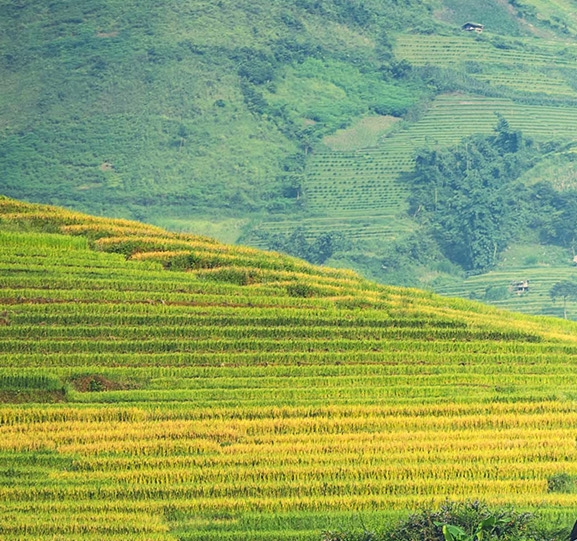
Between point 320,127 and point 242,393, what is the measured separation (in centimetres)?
7361

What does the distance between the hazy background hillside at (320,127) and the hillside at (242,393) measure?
44654mm

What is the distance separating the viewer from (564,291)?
81.0 metres

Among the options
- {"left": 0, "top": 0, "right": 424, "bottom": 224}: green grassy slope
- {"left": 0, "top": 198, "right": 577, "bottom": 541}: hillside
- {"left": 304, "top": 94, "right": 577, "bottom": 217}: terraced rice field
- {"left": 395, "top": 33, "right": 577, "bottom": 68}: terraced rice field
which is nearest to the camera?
{"left": 0, "top": 198, "right": 577, "bottom": 541}: hillside

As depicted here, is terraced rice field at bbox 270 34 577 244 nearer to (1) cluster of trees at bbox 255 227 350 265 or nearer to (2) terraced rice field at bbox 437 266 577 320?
(1) cluster of trees at bbox 255 227 350 265

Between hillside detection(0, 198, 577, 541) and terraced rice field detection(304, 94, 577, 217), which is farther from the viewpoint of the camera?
terraced rice field detection(304, 94, 577, 217)

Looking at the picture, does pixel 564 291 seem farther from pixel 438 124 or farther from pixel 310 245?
pixel 438 124

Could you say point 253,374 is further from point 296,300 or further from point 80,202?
point 80,202

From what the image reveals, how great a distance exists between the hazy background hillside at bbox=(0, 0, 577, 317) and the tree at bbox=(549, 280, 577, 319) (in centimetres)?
→ 59

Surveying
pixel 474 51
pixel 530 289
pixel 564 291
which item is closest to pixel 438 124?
pixel 474 51

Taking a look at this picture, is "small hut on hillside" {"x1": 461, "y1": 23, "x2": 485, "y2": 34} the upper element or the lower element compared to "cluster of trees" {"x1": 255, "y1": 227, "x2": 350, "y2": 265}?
lower

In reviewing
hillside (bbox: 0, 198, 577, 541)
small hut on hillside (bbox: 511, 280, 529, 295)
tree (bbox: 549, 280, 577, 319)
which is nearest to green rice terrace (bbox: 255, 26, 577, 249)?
small hut on hillside (bbox: 511, 280, 529, 295)

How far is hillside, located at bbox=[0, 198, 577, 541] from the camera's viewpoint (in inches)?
1041

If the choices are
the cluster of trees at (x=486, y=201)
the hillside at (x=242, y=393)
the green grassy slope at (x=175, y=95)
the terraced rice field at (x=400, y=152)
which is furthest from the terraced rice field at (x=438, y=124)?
the hillside at (x=242, y=393)

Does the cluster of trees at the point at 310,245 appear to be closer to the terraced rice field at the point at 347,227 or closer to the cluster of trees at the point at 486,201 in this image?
the terraced rice field at the point at 347,227
